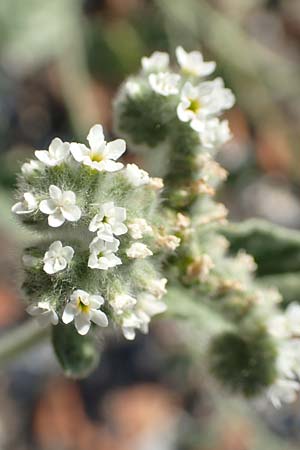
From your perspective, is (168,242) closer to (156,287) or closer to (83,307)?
(156,287)

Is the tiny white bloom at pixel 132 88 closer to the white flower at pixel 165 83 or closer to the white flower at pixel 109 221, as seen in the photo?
the white flower at pixel 165 83

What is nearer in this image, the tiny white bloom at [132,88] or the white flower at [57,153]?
the white flower at [57,153]

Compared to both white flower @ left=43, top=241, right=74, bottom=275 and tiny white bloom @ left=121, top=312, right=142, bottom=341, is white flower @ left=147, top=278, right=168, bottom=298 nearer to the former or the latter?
tiny white bloom @ left=121, top=312, right=142, bottom=341

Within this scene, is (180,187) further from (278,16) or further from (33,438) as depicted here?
(278,16)

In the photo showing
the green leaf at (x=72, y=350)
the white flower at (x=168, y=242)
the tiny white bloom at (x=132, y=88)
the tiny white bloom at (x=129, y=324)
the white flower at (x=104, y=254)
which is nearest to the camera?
the white flower at (x=104, y=254)

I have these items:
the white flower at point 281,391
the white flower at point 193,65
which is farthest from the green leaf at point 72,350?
the white flower at point 193,65

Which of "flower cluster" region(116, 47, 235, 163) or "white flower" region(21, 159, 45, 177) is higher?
"flower cluster" region(116, 47, 235, 163)

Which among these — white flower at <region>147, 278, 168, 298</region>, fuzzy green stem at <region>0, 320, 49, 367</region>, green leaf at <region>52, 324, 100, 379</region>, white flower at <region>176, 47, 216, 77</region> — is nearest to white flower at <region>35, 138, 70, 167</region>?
white flower at <region>147, 278, 168, 298</region>
